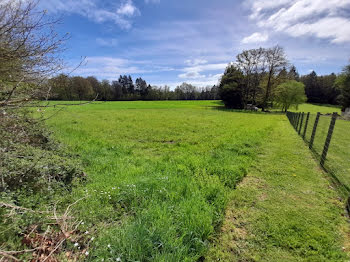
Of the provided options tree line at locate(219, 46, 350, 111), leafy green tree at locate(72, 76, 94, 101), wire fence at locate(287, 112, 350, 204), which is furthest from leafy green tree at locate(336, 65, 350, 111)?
leafy green tree at locate(72, 76, 94, 101)

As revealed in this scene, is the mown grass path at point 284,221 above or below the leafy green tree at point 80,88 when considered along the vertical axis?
below

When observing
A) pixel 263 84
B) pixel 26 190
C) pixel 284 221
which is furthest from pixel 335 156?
pixel 263 84

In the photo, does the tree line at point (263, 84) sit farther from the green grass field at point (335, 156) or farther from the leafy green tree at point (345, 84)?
the green grass field at point (335, 156)

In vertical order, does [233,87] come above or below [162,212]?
above

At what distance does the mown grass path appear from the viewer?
203cm

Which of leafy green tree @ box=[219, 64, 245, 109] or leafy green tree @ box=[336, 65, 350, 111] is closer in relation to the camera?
leafy green tree @ box=[336, 65, 350, 111]

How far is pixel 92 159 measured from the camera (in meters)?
4.86

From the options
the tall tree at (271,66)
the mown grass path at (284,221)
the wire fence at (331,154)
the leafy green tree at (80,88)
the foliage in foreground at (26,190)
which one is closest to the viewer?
the foliage in foreground at (26,190)

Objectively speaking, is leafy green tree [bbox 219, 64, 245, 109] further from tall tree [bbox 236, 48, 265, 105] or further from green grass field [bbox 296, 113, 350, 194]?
green grass field [bbox 296, 113, 350, 194]

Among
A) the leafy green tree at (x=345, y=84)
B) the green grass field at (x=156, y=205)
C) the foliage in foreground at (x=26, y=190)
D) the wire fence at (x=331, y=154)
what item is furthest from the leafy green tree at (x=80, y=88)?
the leafy green tree at (x=345, y=84)

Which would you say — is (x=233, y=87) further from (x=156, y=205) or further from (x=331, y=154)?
(x=156, y=205)

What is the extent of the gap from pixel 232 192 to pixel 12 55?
5.27 metres

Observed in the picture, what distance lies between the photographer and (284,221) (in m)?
2.53

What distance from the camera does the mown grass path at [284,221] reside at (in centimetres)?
203
